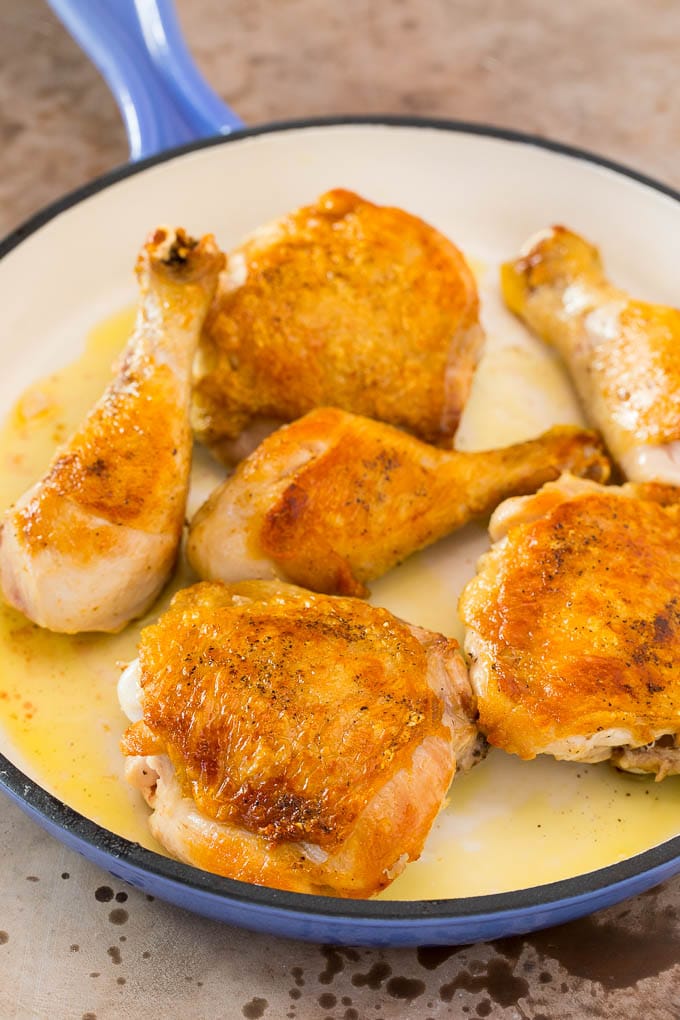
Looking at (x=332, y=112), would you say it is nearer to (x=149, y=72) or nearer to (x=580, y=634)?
(x=149, y=72)

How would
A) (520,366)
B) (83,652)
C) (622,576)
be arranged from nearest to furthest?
(622,576)
(83,652)
(520,366)

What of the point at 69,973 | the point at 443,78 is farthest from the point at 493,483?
the point at 443,78

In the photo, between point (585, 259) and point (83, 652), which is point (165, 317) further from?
point (585, 259)

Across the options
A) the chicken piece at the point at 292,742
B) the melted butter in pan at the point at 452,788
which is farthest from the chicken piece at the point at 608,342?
the chicken piece at the point at 292,742

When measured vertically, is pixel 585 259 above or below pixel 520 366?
above

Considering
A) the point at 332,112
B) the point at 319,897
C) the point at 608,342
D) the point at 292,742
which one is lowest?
the point at 319,897

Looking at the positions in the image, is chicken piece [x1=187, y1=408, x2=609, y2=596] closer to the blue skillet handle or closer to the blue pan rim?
the blue pan rim

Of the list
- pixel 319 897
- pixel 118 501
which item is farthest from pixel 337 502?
pixel 319 897

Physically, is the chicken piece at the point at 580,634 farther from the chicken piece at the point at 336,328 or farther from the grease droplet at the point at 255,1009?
the grease droplet at the point at 255,1009
